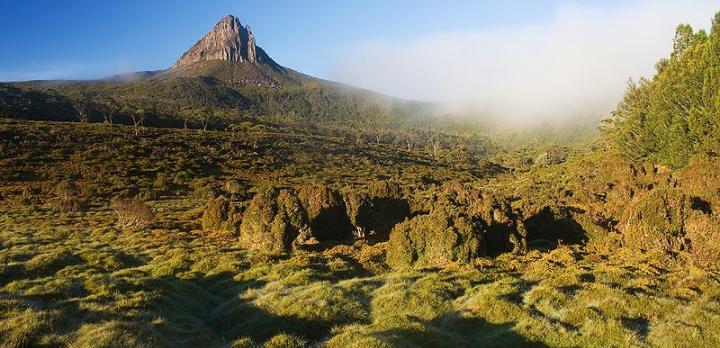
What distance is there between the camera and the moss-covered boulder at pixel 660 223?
72.0 feet

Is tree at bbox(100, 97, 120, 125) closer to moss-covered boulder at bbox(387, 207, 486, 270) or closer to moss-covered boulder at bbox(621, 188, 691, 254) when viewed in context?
moss-covered boulder at bbox(387, 207, 486, 270)

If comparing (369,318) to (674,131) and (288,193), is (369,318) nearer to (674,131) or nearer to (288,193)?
(288,193)

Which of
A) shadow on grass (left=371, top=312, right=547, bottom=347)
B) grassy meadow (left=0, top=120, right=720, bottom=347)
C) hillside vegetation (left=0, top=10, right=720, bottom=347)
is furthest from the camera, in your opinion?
hillside vegetation (left=0, top=10, right=720, bottom=347)

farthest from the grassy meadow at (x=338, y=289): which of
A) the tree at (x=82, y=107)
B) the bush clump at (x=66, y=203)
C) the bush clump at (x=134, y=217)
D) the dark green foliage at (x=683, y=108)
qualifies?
the tree at (x=82, y=107)

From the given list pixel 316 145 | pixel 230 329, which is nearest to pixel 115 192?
pixel 230 329

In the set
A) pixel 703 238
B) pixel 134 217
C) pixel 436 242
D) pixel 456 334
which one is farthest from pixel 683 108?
pixel 134 217

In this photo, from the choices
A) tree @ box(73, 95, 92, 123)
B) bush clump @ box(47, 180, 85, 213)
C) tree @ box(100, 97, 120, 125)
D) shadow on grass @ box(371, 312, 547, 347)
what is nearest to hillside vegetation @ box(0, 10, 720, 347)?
shadow on grass @ box(371, 312, 547, 347)

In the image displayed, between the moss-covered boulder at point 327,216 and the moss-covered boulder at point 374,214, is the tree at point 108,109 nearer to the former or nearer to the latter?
the moss-covered boulder at point 327,216

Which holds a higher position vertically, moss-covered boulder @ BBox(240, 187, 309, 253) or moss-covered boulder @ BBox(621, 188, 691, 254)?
moss-covered boulder @ BBox(621, 188, 691, 254)

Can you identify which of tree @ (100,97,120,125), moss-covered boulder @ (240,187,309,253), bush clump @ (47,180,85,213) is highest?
tree @ (100,97,120,125)

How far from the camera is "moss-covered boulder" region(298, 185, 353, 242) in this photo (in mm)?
29730

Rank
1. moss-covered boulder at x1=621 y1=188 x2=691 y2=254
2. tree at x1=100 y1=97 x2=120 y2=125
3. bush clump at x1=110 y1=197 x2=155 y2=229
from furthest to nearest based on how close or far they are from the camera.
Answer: tree at x1=100 y1=97 x2=120 y2=125 < bush clump at x1=110 y1=197 x2=155 y2=229 < moss-covered boulder at x1=621 y1=188 x2=691 y2=254

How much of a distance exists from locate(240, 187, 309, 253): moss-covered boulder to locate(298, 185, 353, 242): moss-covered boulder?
2.69 feet

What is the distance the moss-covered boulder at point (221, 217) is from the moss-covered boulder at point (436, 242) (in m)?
15.0
